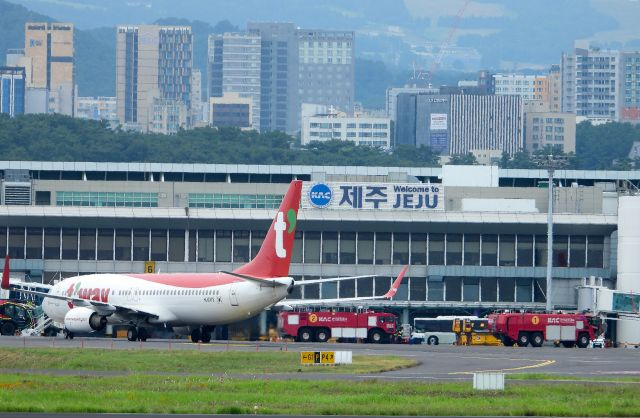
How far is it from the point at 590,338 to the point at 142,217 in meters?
46.8

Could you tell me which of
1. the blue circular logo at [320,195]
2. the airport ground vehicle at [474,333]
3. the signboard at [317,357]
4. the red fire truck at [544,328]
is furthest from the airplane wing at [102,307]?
the blue circular logo at [320,195]

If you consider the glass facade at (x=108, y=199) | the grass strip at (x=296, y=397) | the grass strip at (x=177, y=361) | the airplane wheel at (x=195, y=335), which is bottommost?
the airplane wheel at (x=195, y=335)

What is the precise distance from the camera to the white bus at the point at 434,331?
135625 mm

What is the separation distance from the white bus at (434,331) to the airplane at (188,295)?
24801 millimetres

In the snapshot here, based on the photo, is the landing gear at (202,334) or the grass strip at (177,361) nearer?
the grass strip at (177,361)

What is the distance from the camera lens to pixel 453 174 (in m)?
187

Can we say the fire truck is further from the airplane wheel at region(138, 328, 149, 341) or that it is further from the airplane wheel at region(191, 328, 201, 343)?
the airplane wheel at region(138, 328, 149, 341)

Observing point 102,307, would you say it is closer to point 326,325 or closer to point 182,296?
point 182,296

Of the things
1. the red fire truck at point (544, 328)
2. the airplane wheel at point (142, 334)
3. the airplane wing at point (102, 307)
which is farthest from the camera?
the red fire truck at point (544, 328)

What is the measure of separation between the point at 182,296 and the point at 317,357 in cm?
2517

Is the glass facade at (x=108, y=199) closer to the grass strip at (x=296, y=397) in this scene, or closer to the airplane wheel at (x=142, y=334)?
the airplane wheel at (x=142, y=334)

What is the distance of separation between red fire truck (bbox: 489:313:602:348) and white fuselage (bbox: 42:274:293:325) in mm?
24162

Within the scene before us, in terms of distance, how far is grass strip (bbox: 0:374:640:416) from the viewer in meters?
63.7

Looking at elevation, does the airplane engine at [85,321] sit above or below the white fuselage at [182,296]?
below
